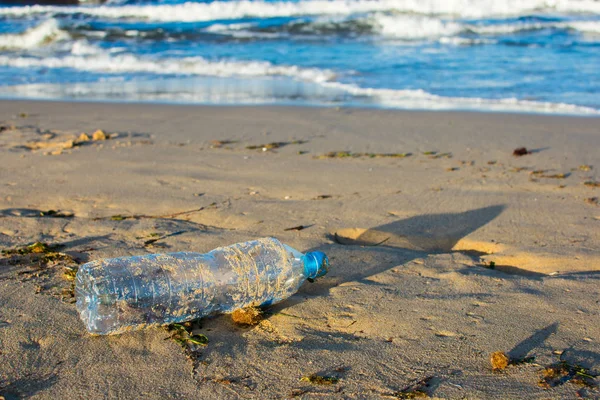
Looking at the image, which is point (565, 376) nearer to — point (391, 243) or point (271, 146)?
point (391, 243)

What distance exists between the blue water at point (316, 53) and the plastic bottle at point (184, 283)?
15.9 feet

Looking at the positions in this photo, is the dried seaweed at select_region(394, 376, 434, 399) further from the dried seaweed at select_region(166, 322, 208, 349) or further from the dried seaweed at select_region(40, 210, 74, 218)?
the dried seaweed at select_region(40, 210, 74, 218)

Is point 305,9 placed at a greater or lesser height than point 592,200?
greater

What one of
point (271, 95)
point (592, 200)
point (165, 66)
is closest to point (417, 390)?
point (592, 200)

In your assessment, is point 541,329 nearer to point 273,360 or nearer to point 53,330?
point 273,360

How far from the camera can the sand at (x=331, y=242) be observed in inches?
71.3

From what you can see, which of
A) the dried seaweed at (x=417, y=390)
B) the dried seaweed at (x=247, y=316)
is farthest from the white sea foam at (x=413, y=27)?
the dried seaweed at (x=417, y=390)

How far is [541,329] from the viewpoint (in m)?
2.07

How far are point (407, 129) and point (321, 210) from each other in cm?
249

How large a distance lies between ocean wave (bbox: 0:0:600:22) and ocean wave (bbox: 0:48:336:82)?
8442 millimetres

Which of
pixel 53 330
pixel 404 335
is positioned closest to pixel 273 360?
pixel 404 335

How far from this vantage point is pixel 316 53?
1185 cm

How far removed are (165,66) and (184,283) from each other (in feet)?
31.0

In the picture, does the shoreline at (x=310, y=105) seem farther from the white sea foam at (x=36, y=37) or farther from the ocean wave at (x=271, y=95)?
A: the white sea foam at (x=36, y=37)
